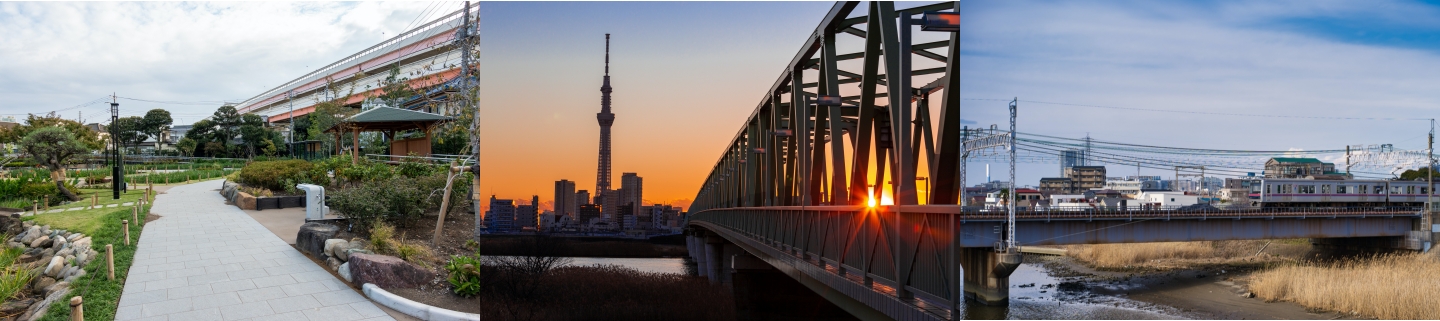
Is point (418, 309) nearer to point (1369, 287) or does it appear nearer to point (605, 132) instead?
point (605, 132)

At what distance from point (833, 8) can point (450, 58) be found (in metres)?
3.80

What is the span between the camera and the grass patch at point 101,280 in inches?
195

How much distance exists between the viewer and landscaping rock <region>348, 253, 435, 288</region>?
5750mm

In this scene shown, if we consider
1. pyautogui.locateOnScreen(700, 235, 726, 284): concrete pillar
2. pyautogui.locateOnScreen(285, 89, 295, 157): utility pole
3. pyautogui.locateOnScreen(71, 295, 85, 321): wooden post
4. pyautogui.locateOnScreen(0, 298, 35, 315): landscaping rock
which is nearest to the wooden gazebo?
pyautogui.locateOnScreen(285, 89, 295, 157): utility pole

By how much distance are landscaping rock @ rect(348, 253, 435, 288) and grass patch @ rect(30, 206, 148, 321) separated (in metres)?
1.64

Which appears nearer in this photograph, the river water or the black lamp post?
the black lamp post

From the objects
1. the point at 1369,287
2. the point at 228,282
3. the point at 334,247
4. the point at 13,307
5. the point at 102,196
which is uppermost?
the point at 102,196

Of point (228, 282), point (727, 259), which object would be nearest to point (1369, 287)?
point (727, 259)

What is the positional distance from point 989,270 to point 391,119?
816cm

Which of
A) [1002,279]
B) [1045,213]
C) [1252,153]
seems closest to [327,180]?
[1002,279]

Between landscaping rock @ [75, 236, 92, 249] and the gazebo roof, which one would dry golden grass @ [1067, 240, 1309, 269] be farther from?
landscaping rock @ [75, 236, 92, 249]

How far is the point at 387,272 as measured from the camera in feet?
18.9

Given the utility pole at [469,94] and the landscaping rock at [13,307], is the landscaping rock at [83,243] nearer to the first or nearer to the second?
the landscaping rock at [13,307]

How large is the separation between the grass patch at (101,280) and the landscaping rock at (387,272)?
1638 mm
